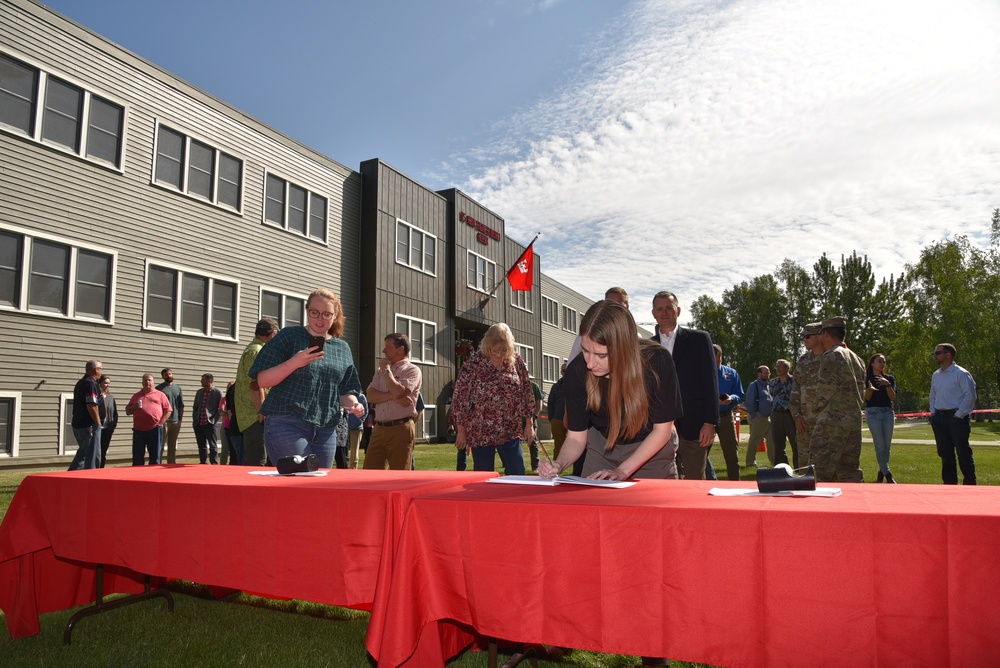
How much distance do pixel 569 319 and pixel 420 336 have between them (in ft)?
64.2

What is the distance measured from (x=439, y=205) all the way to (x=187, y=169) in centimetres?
1120

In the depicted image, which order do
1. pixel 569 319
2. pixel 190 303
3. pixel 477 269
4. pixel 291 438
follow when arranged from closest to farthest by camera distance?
1. pixel 291 438
2. pixel 190 303
3. pixel 477 269
4. pixel 569 319

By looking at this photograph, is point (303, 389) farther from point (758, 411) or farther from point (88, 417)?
point (758, 411)

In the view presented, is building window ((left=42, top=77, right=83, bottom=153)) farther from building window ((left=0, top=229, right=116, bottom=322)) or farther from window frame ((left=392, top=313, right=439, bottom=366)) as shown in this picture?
window frame ((left=392, top=313, right=439, bottom=366))

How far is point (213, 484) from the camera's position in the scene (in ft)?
9.48

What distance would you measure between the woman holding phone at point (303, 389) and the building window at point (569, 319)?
3773 centimetres

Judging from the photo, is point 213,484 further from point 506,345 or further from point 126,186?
point 126,186

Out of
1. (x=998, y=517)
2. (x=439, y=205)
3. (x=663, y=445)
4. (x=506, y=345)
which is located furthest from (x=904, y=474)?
(x=439, y=205)

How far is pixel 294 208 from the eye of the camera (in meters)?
20.0

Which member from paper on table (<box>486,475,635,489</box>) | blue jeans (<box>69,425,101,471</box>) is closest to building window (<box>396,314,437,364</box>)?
blue jeans (<box>69,425,101,471</box>)

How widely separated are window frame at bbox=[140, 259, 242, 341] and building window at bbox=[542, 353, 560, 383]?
22.0m

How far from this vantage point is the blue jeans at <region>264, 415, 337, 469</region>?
13.3 ft

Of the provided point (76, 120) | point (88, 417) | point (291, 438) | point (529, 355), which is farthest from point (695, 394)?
point (529, 355)

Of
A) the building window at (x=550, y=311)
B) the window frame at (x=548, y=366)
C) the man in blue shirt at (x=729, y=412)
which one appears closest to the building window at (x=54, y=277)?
the man in blue shirt at (x=729, y=412)
